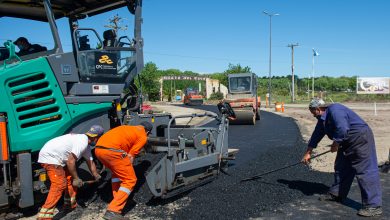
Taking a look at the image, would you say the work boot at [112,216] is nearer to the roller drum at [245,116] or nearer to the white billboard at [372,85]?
the roller drum at [245,116]

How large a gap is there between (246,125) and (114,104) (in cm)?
1184

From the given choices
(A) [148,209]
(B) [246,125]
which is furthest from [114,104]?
(B) [246,125]

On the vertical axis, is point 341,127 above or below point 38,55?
below

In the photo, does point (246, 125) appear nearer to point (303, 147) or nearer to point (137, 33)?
point (303, 147)

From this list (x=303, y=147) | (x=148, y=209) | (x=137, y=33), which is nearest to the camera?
(x=148, y=209)

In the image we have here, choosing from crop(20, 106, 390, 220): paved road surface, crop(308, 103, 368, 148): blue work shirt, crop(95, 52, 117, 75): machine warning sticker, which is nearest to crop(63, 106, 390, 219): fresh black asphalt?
crop(20, 106, 390, 220): paved road surface

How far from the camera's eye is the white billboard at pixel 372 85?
126ft

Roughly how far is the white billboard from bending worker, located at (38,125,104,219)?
3857 cm

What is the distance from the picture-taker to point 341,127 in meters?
4.76

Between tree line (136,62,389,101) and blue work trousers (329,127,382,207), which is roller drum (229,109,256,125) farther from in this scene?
tree line (136,62,389,101)

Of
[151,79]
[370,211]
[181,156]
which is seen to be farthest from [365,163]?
[151,79]

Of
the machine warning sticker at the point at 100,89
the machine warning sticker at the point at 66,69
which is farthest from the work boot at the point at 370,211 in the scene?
the machine warning sticker at the point at 66,69

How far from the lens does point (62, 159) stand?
4539 millimetres

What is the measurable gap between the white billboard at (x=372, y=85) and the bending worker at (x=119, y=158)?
1511 inches
